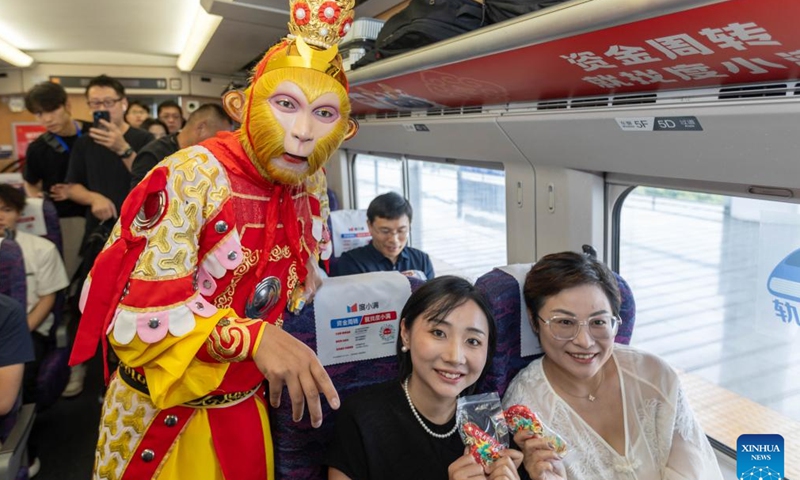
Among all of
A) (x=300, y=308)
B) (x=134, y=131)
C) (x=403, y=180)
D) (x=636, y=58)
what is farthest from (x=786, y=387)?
(x=134, y=131)

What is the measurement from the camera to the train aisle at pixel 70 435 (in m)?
3.27

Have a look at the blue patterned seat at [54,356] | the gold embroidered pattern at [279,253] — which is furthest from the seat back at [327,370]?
the blue patterned seat at [54,356]

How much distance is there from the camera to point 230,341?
1209 millimetres

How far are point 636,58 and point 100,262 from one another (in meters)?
1.53

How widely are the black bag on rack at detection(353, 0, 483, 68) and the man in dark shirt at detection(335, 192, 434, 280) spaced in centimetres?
131

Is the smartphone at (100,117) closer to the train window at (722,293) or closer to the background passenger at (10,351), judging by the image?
the background passenger at (10,351)

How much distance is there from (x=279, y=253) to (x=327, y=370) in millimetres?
494

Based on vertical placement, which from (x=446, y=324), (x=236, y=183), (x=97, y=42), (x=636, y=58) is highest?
(x=97, y=42)

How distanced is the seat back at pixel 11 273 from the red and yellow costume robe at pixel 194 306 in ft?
5.31

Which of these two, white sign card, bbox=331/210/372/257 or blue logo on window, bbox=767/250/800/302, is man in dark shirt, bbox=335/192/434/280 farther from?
blue logo on window, bbox=767/250/800/302

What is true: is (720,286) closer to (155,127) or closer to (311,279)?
(311,279)

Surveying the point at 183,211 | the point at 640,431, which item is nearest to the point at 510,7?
the point at 183,211

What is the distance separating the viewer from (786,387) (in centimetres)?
220

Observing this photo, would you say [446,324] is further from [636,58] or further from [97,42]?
[97,42]
